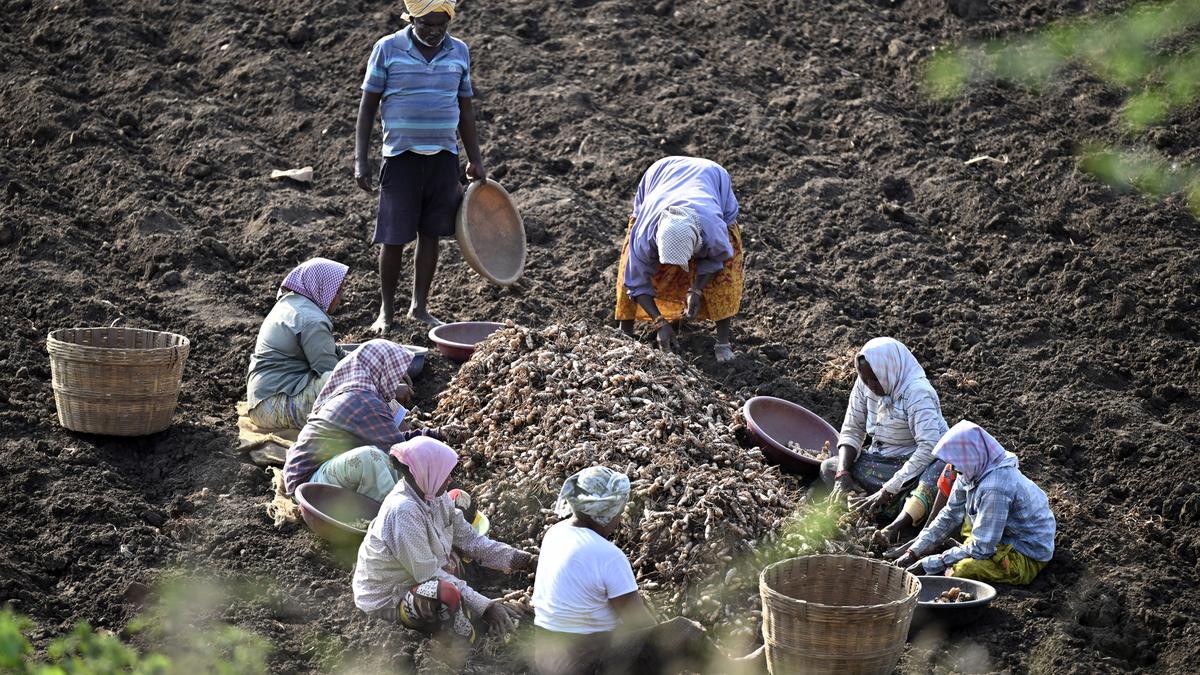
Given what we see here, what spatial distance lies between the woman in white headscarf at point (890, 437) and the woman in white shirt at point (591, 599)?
179 centimetres

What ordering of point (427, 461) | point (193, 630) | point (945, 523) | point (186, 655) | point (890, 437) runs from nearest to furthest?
point (186, 655), point (427, 461), point (193, 630), point (945, 523), point (890, 437)

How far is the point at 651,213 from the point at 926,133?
3.75m

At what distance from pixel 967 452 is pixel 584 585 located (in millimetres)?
1970

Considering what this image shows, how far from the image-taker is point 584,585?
191 inches

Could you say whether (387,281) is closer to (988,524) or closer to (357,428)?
(357,428)

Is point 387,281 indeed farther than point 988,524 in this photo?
Yes

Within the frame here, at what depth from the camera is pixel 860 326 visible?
8438 millimetres

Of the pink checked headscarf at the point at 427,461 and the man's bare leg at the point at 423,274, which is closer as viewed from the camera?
the pink checked headscarf at the point at 427,461

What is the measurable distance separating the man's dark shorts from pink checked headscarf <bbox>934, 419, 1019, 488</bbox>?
11.8ft

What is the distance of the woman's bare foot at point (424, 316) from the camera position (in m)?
A: 8.35

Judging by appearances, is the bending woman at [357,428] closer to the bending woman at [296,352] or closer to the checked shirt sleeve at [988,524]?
the bending woman at [296,352]

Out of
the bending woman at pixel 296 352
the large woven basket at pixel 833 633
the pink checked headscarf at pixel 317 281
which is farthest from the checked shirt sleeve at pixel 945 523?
the pink checked headscarf at pixel 317 281

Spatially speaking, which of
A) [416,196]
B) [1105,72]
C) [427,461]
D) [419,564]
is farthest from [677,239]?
[1105,72]

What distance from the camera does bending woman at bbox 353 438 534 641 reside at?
5180 millimetres
